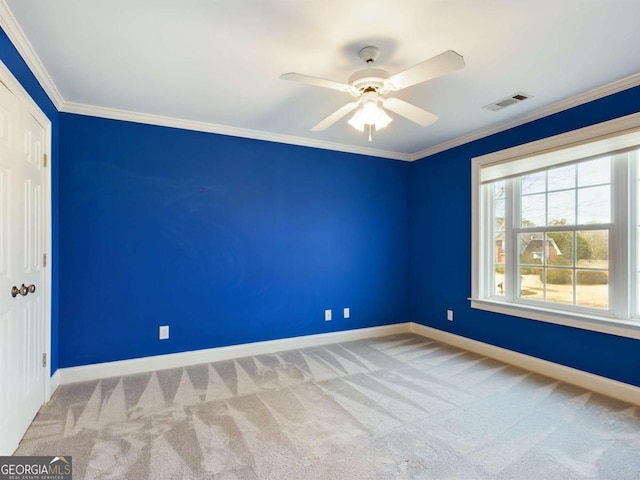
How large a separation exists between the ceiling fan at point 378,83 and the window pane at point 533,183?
1736 millimetres

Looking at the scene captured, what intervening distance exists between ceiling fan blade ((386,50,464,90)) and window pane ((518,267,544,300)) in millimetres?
2507

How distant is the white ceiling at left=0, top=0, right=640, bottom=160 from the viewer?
5.85 feet

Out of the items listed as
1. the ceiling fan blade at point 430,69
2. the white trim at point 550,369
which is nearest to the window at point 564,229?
the white trim at point 550,369

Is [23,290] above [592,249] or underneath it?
underneath

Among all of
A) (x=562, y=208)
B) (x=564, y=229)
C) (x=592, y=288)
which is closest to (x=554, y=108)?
(x=562, y=208)

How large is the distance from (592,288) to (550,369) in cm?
83

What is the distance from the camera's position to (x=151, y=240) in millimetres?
3283

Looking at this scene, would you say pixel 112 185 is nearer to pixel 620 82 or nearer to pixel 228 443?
pixel 228 443

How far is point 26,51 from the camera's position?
6.94 ft

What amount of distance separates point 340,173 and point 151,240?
2334 millimetres

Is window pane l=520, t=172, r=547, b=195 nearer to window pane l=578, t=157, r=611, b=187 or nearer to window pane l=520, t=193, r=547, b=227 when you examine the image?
window pane l=520, t=193, r=547, b=227

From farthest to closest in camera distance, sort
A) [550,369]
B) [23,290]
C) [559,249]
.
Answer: [559,249] < [550,369] < [23,290]

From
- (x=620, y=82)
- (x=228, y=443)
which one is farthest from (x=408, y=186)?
(x=228, y=443)

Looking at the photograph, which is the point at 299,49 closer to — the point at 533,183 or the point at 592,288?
the point at 533,183
